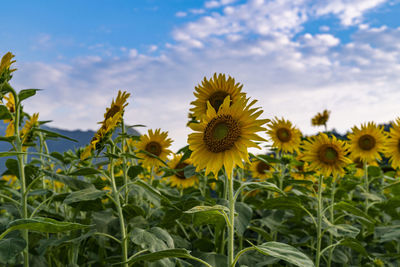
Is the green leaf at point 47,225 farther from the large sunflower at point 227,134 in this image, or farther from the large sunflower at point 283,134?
the large sunflower at point 283,134

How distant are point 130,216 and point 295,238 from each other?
1569 mm

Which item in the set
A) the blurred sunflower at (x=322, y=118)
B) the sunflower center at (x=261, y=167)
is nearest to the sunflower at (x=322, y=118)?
the blurred sunflower at (x=322, y=118)

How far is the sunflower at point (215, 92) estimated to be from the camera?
215 cm

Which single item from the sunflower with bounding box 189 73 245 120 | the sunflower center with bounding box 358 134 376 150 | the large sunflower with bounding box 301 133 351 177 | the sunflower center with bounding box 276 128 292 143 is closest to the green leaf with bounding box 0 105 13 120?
the sunflower with bounding box 189 73 245 120

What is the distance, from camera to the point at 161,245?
1.79 meters

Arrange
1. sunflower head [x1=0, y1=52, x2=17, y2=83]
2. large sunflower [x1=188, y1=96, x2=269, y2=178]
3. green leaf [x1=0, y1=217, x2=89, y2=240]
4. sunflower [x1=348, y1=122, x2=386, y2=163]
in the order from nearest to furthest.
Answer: green leaf [x1=0, y1=217, x2=89, y2=240], large sunflower [x1=188, y1=96, x2=269, y2=178], sunflower head [x1=0, y1=52, x2=17, y2=83], sunflower [x1=348, y1=122, x2=386, y2=163]

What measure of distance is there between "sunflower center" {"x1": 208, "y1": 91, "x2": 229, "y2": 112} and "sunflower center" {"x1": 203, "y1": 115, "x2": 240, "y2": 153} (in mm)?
498

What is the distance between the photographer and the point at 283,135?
373 cm

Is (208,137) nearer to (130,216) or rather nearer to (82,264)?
(130,216)

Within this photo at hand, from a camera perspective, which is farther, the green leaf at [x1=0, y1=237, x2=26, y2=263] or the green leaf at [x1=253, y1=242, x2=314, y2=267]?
the green leaf at [x1=0, y1=237, x2=26, y2=263]

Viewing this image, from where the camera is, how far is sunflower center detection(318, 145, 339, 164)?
2.65m

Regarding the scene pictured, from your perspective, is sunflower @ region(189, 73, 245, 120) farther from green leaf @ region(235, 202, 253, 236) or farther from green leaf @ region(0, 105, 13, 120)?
green leaf @ region(0, 105, 13, 120)

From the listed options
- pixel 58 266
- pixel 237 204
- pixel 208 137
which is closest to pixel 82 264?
pixel 58 266

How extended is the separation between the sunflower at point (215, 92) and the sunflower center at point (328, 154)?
93 cm
